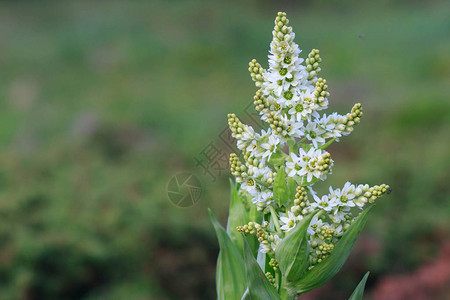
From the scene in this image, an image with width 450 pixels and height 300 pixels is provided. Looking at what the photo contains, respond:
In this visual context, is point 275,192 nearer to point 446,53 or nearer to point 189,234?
point 189,234

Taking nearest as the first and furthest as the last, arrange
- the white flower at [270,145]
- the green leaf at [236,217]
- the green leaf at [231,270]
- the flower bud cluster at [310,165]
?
the flower bud cluster at [310,165]
the white flower at [270,145]
the green leaf at [231,270]
the green leaf at [236,217]

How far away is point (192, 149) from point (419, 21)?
893 cm

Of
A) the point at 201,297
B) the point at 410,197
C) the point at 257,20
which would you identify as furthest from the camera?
the point at 257,20

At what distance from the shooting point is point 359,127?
7.87 meters

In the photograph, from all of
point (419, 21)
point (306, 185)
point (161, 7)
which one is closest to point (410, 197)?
point (306, 185)

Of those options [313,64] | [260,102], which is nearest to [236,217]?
[260,102]

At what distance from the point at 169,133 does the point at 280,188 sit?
Result: 6810 millimetres

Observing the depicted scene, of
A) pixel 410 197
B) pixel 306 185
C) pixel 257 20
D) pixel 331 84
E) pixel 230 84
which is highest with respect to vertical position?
pixel 257 20

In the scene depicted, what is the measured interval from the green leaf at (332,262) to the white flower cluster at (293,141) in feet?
0.08

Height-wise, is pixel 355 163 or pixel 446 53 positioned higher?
pixel 446 53

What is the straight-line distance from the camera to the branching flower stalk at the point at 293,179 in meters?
Answer: 1.62

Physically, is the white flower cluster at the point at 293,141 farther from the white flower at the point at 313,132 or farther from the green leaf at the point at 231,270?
the green leaf at the point at 231,270

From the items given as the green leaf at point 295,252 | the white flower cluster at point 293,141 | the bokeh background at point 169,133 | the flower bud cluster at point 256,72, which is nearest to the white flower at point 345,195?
the white flower cluster at point 293,141

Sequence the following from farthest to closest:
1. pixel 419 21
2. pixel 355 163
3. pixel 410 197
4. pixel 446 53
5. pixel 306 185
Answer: pixel 419 21 → pixel 446 53 → pixel 355 163 → pixel 410 197 → pixel 306 185
